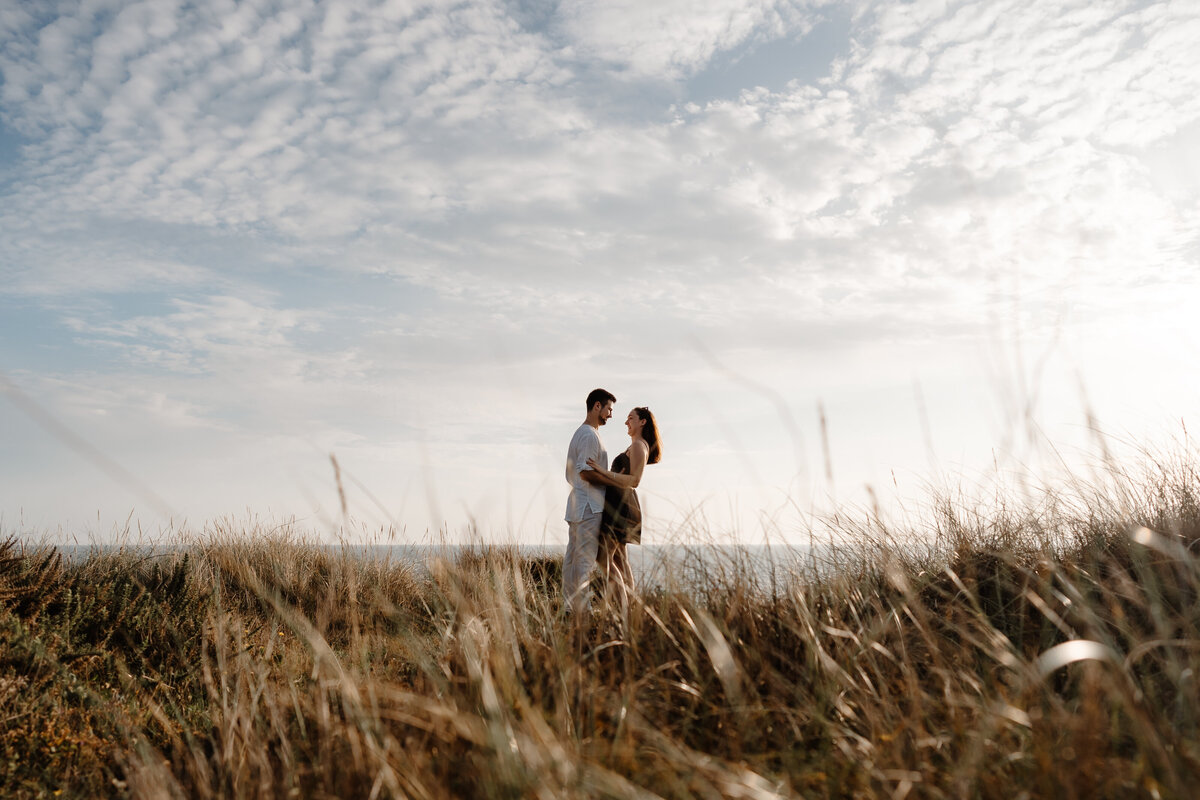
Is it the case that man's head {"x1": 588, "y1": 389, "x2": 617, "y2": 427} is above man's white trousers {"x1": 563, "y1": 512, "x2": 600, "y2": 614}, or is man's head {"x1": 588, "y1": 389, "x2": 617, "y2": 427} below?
→ above

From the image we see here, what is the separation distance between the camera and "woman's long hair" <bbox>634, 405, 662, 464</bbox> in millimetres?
7148

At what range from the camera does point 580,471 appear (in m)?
6.34

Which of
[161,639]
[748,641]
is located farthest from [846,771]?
[161,639]

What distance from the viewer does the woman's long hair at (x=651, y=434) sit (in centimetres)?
715

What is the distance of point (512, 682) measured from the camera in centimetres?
244

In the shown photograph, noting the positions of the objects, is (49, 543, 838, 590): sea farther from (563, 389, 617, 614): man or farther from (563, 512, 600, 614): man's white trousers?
(563, 389, 617, 614): man

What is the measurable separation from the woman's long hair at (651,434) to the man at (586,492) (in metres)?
0.52

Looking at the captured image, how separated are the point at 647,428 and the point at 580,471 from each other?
1.13 meters

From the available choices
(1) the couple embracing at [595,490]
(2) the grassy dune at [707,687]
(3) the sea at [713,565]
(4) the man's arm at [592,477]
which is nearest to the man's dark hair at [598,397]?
(1) the couple embracing at [595,490]

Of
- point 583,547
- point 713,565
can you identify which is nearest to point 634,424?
point 583,547

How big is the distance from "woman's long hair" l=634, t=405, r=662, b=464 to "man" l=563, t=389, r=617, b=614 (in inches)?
20.3

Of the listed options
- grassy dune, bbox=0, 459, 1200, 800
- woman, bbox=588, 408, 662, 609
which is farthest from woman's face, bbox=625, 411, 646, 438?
grassy dune, bbox=0, 459, 1200, 800

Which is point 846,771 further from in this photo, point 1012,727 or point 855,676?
point 855,676

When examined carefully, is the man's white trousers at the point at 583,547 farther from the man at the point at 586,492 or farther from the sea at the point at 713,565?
the sea at the point at 713,565
